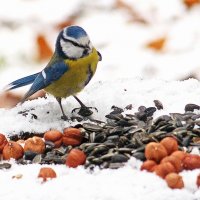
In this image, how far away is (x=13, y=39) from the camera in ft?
18.1

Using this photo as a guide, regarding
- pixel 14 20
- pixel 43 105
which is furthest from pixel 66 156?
pixel 14 20

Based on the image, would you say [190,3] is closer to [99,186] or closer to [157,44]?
[157,44]

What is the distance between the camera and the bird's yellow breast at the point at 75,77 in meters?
5.13

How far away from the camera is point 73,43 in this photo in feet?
16.6

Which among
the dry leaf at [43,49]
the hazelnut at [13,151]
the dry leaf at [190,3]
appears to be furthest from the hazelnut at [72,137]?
the dry leaf at [190,3]

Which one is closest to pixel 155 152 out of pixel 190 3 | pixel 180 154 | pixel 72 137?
pixel 180 154

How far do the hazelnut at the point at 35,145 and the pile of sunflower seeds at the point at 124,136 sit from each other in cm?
3

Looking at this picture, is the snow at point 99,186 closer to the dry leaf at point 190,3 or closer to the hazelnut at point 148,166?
the hazelnut at point 148,166

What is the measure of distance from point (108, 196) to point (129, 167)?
0.33m

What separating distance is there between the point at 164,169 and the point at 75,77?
106 cm

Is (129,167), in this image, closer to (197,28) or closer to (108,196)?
(108,196)

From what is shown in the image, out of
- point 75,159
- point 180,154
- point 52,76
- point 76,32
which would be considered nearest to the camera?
point 180,154

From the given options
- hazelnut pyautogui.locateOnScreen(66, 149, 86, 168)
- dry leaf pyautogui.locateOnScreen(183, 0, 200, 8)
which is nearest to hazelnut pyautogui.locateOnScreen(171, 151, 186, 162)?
hazelnut pyautogui.locateOnScreen(66, 149, 86, 168)

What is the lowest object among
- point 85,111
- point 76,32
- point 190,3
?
point 85,111
